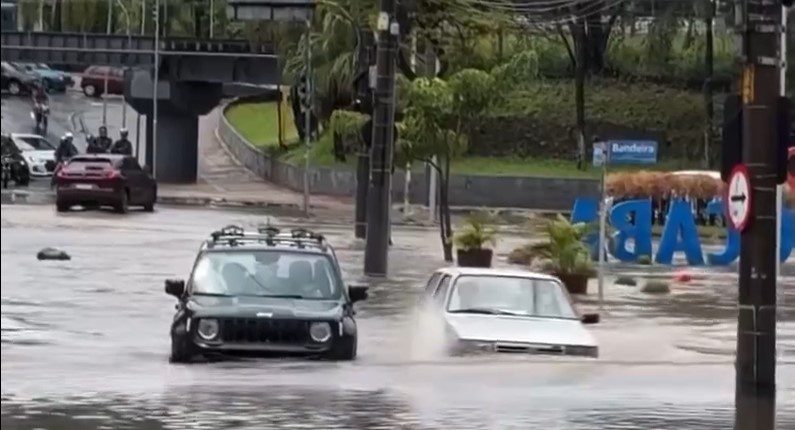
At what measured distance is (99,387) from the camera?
645 inches

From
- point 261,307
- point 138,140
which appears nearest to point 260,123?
point 138,140

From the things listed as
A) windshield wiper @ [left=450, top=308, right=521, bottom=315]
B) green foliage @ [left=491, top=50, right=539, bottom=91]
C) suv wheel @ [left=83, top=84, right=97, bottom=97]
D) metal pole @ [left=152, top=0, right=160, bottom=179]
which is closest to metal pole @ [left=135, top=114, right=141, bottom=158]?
metal pole @ [left=152, top=0, right=160, bottom=179]

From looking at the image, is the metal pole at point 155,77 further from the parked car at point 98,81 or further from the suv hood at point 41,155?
the parked car at point 98,81

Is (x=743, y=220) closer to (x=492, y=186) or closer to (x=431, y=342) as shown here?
(x=431, y=342)

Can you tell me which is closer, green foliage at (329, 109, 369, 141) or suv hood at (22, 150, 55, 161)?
green foliage at (329, 109, 369, 141)

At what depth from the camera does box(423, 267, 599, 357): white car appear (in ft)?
60.7

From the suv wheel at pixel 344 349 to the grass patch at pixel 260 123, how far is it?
60044 millimetres

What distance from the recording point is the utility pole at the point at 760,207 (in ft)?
49.4

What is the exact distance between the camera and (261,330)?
703 inches

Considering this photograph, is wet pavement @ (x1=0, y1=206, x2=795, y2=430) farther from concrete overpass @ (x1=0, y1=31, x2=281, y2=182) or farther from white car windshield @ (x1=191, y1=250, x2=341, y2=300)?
concrete overpass @ (x1=0, y1=31, x2=281, y2=182)

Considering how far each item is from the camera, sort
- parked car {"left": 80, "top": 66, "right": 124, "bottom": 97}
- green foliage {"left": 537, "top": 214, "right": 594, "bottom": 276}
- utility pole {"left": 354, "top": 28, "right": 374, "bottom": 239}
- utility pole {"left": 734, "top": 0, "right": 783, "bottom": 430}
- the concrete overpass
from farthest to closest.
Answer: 1. parked car {"left": 80, "top": 66, "right": 124, "bottom": 97}
2. the concrete overpass
3. utility pole {"left": 354, "top": 28, "right": 374, "bottom": 239}
4. green foliage {"left": 537, "top": 214, "right": 594, "bottom": 276}
5. utility pole {"left": 734, "top": 0, "right": 783, "bottom": 430}

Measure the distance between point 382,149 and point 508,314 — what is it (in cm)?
1353

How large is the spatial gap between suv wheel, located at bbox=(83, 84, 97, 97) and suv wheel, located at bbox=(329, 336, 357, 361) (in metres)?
84.1

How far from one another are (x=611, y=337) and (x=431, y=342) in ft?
16.5
